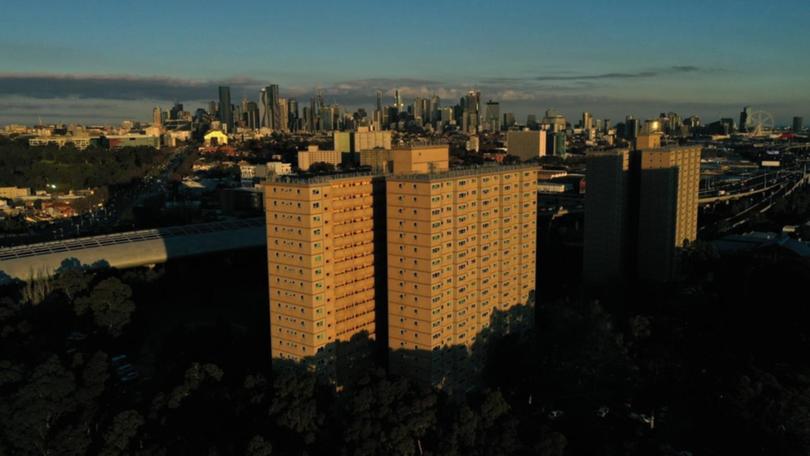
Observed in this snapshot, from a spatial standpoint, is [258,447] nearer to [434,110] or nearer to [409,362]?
[409,362]

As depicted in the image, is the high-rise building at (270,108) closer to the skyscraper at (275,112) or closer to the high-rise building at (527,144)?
the skyscraper at (275,112)

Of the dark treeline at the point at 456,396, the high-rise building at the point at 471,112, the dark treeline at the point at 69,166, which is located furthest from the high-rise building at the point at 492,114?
the dark treeline at the point at 456,396

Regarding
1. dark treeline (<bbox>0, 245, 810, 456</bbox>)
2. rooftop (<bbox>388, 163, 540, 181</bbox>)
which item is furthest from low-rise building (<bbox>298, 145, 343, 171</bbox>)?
rooftop (<bbox>388, 163, 540, 181</bbox>)

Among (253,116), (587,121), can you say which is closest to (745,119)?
(587,121)

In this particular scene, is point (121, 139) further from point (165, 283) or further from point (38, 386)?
point (38, 386)

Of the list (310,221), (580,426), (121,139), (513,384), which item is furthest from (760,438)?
(121,139)

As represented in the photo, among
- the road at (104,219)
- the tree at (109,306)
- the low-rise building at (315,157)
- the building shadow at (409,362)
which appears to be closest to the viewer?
the building shadow at (409,362)
